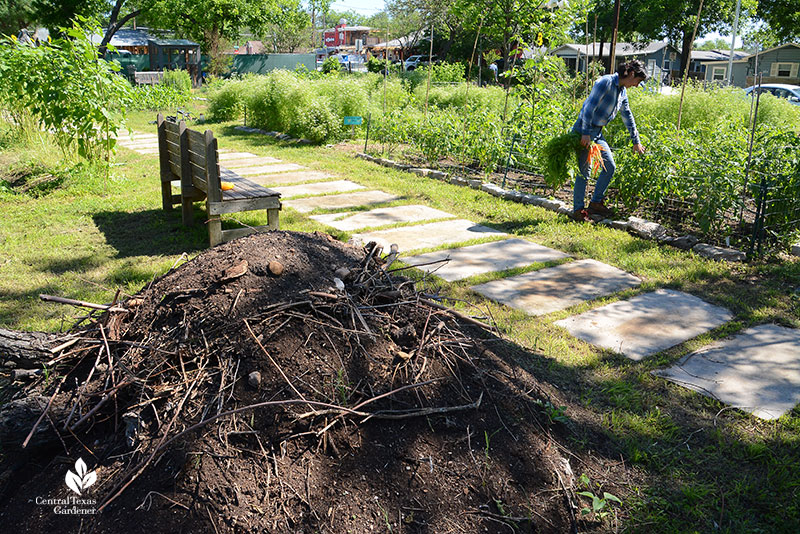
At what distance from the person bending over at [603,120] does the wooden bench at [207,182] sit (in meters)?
3.35

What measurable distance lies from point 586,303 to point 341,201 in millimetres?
4051

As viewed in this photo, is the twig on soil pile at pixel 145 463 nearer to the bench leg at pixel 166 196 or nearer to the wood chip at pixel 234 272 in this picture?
the wood chip at pixel 234 272

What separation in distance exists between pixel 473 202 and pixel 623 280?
292 centimetres

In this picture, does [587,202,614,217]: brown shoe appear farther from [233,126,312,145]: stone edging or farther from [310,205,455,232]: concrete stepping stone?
[233,126,312,145]: stone edging

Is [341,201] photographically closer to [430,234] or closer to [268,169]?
[430,234]

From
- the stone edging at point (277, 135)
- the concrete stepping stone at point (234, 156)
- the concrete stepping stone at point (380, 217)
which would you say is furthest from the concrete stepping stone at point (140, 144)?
the concrete stepping stone at point (380, 217)

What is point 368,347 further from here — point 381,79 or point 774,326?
point 381,79

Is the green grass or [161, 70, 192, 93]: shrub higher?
[161, 70, 192, 93]: shrub

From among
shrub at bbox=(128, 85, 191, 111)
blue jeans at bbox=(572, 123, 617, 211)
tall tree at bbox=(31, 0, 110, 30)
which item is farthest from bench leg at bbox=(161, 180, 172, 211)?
tall tree at bbox=(31, 0, 110, 30)

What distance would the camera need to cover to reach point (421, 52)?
42.2 m

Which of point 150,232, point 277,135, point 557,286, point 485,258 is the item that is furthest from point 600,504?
point 277,135

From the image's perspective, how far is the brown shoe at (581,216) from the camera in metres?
7.01

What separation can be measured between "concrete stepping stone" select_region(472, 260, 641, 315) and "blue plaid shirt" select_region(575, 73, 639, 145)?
1.85 m

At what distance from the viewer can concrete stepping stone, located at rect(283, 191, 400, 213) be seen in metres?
7.74
